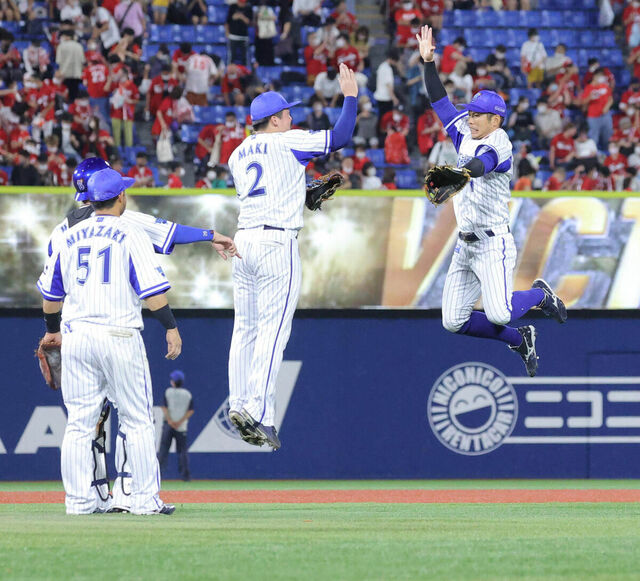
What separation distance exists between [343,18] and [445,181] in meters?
13.8

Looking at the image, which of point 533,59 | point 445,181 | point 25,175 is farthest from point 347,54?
point 445,181

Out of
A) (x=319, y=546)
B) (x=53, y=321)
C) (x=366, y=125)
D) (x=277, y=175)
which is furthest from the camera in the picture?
(x=366, y=125)

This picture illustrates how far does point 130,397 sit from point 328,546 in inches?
85.0

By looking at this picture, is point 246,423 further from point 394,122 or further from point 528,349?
point 394,122

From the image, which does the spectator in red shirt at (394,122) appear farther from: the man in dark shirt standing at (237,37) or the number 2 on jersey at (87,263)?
the number 2 on jersey at (87,263)

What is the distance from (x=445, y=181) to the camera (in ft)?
31.0

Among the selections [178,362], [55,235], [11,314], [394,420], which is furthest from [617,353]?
[55,235]

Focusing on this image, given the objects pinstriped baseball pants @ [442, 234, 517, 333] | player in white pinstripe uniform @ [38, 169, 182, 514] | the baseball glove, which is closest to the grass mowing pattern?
player in white pinstripe uniform @ [38, 169, 182, 514]

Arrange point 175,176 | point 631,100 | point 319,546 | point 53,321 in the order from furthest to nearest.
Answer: point 631,100 → point 175,176 → point 53,321 → point 319,546

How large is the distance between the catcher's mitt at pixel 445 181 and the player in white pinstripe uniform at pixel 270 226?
78cm

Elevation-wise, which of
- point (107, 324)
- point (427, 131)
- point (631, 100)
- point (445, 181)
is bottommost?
point (107, 324)

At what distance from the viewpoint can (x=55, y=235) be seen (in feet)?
30.5

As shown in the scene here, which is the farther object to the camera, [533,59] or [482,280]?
[533,59]

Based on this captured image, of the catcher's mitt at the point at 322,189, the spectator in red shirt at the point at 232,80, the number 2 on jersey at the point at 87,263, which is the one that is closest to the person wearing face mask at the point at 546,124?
the spectator in red shirt at the point at 232,80
